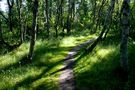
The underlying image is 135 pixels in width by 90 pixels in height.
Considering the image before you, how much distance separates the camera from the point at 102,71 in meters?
15.7

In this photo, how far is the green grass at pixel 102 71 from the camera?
45.3 feet

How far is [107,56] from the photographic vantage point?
1856 centimetres

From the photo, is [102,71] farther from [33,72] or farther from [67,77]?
[33,72]

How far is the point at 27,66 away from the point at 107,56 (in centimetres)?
570

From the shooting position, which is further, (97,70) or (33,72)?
(33,72)

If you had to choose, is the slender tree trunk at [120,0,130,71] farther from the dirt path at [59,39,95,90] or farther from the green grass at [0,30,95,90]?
the green grass at [0,30,95,90]

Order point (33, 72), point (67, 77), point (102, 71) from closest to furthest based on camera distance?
point (102, 71)
point (67, 77)
point (33, 72)

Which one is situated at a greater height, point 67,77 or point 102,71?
point 102,71

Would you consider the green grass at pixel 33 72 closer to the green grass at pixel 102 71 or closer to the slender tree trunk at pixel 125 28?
the green grass at pixel 102 71

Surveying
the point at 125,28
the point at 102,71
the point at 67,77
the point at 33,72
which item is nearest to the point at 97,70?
the point at 102,71

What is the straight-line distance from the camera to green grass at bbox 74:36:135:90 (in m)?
13.8

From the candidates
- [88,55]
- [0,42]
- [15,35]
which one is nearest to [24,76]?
[88,55]

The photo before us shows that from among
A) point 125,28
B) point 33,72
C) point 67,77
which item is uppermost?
point 125,28

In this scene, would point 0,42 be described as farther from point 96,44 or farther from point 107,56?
point 107,56
